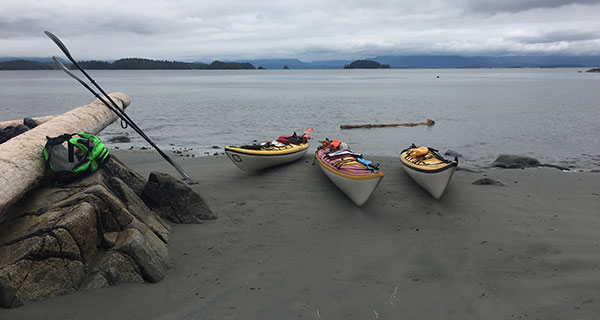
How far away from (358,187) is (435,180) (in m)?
2.06

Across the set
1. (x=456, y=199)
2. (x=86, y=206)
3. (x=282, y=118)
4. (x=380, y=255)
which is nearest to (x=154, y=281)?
(x=86, y=206)

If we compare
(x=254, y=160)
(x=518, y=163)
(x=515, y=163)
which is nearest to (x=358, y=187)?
(x=254, y=160)

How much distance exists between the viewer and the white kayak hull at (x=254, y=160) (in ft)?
35.9

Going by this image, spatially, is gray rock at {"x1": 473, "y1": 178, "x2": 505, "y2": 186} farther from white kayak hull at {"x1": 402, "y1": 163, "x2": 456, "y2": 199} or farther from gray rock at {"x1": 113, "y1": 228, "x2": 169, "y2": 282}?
gray rock at {"x1": 113, "y1": 228, "x2": 169, "y2": 282}

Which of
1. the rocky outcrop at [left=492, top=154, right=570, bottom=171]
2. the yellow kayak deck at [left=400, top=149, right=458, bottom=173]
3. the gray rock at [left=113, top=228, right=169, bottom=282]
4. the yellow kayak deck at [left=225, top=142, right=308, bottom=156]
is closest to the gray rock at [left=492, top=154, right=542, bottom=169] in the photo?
the rocky outcrop at [left=492, top=154, right=570, bottom=171]

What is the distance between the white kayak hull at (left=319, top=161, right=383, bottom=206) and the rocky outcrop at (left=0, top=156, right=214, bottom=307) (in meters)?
4.24

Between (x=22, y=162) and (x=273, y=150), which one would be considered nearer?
(x=22, y=162)

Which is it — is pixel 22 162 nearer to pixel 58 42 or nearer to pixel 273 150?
pixel 58 42

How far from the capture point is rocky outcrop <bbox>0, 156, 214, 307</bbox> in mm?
4754

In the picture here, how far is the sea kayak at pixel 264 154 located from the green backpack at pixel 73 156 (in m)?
4.47

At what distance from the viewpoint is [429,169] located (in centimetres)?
948

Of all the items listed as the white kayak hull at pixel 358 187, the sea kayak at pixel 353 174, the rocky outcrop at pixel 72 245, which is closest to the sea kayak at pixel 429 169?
the sea kayak at pixel 353 174

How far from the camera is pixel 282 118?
98.3 ft

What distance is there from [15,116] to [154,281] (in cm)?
3018
